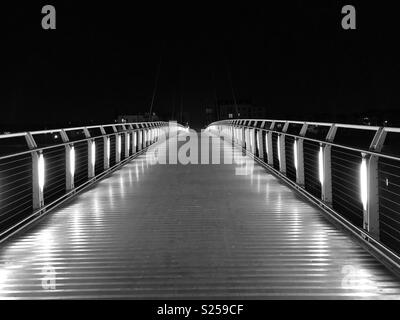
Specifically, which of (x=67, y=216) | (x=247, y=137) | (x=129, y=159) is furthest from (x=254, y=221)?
(x=247, y=137)

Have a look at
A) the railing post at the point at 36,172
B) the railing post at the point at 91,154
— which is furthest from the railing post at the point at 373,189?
the railing post at the point at 91,154

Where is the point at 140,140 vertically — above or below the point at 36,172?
above

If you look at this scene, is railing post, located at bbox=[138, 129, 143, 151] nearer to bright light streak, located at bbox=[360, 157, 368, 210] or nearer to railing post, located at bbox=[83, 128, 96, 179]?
railing post, located at bbox=[83, 128, 96, 179]

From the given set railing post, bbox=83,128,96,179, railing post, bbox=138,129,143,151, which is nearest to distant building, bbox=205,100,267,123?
railing post, bbox=138,129,143,151

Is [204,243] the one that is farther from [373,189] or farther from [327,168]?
[327,168]

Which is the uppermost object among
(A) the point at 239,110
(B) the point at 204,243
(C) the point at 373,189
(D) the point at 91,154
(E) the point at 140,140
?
(A) the point at 239,110

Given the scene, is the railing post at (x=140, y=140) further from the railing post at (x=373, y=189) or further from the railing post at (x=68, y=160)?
the railing post at (x=373, y=189)

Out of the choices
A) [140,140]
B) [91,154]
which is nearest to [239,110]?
[140,140]

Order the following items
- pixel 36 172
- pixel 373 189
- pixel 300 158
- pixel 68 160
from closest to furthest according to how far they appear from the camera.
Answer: pixel 373 189
pixel 36 172
pixel 68 160
pixel 300 158

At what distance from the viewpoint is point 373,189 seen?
509 cm

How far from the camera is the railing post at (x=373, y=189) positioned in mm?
5004

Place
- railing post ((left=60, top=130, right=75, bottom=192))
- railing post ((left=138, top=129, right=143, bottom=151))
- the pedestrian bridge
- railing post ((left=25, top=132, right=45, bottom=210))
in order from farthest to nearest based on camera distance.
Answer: railing post ((left=138, top=129, right=143, bottom=151)), railing post ((left=60, top=130, right=75, bottom=192)), railing post ((left=25, top=132, right=45, bottom=210)), the pedestrian bridge

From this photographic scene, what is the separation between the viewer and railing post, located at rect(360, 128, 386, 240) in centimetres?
500

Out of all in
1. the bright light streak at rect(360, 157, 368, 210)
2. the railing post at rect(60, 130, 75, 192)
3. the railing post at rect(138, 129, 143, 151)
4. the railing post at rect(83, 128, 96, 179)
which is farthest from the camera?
the railing post at rect(138, 129, 143, 151)
